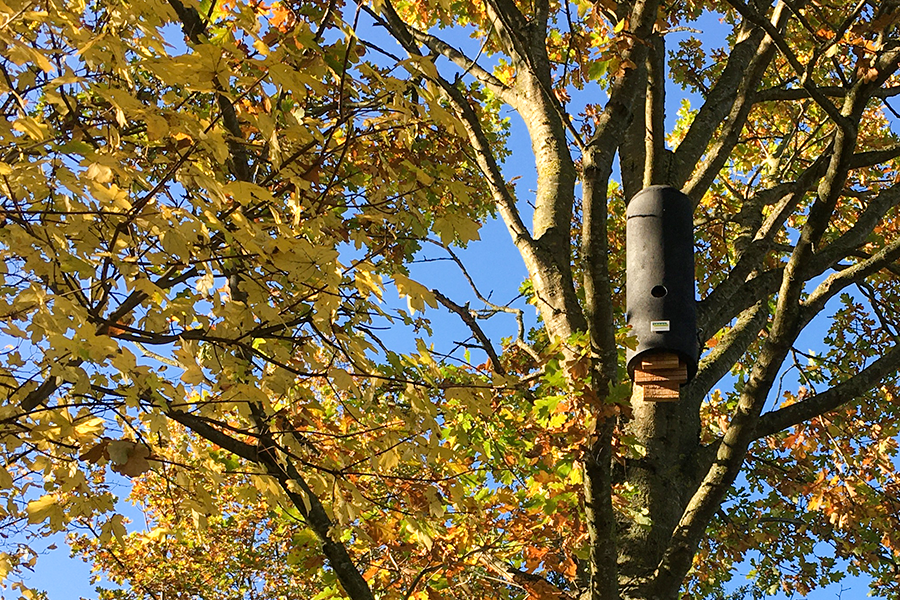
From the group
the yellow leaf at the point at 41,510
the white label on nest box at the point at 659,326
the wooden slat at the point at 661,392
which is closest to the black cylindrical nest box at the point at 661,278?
the white label on nest box at the point at 659,326

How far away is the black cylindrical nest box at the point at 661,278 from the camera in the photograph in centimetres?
392

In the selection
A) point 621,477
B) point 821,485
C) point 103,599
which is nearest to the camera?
point 621,477

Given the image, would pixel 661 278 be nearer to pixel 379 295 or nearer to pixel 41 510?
pixel 379 295

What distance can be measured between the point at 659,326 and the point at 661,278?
267 millimetres

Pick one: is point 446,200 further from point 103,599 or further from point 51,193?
point 103,599

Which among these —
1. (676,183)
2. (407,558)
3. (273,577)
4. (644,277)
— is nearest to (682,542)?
(644,277)

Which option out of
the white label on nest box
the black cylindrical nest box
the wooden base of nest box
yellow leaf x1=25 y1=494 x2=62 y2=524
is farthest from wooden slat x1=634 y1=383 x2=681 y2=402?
yellow leaf x1=25 y1=494 x2=62 y2=524

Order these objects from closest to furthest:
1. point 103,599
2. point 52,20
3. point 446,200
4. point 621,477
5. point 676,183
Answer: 1. point 52,20
2. point 621,477
3. point 676,183
4. point 446,200
5. point 103,599

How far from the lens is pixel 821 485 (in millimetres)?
6016

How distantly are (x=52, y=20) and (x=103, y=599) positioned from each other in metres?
11.4

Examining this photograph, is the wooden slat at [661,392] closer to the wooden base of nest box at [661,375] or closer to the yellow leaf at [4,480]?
the wooden base of nest box at [661,375]

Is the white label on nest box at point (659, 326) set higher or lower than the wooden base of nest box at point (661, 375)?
higher

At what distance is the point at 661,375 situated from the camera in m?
3.99

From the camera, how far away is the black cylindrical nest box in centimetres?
392
